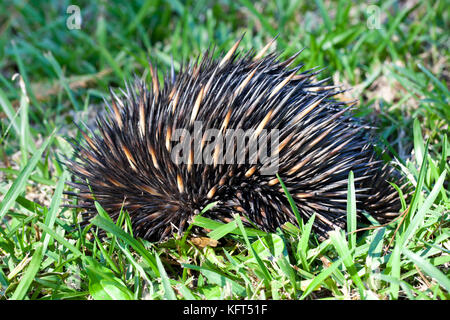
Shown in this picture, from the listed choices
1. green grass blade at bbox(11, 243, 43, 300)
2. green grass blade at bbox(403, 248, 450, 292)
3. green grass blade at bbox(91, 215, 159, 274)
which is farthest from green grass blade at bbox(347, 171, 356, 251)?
green grass blade at bbox(11, 243, 43, 300)

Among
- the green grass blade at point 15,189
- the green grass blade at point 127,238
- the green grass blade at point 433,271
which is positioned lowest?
the green grass blade at point 433,271

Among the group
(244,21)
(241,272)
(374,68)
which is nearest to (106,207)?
(241,272)

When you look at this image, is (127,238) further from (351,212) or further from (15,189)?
(351,212)

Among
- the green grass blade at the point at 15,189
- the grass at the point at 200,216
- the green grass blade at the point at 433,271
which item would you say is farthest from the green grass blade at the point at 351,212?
the green grass blade at the point at 15,189

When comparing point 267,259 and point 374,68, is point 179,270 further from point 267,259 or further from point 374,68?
point 374,68

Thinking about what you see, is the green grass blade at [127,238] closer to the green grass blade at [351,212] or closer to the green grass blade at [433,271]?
the green grass blade at [351,212]

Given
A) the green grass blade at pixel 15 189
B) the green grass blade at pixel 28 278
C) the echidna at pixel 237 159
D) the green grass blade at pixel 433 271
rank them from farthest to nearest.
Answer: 1. the green grass blade at pixel 15 189
2. the echidna at pixel 237 159
3. the green grass blade at pixel 28 278
4. the green grass blade at pixel 433 271

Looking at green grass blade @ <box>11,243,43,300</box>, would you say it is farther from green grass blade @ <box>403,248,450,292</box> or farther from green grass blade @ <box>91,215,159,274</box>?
green grass blade @ <box>403,248,450,292</box>
